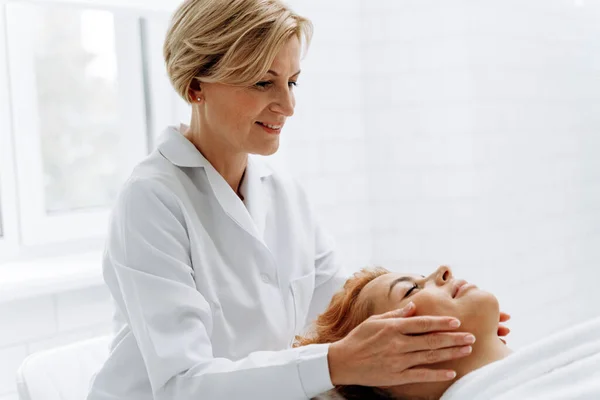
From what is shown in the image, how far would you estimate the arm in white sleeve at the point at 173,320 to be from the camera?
140 cm

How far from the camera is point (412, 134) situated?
2.90 metres

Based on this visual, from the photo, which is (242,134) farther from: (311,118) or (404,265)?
(404,265)

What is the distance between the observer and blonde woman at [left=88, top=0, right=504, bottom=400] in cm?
136

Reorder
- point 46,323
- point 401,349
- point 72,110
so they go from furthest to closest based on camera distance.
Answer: point 72,110
point 46,323
point 401,349

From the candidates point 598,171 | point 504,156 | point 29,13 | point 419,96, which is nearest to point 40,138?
point 29,13

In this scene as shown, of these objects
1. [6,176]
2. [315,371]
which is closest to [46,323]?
[6,176]

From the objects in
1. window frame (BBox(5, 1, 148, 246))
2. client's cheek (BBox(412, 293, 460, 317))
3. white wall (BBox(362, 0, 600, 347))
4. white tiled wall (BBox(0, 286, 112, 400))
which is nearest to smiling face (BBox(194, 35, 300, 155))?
client's cheek (BBox(412, 293, 460, 317))

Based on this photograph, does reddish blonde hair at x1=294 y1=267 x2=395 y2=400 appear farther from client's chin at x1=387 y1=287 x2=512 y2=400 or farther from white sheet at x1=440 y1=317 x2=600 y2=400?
white sheet at x1=440 y1=317 x2=600 y2=400

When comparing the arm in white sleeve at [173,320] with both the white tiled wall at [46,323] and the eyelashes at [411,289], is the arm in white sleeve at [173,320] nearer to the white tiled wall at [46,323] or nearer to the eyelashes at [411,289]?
the eyelashes at [411,289]

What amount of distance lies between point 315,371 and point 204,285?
36cm

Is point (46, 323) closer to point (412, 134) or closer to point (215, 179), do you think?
point (215, 179)

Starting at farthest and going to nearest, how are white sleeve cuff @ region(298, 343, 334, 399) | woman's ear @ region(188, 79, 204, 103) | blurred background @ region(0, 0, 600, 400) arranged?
blurred background @ region(0, 0, 600, 400) → woman's ear @ region(188, 79, 204, 103) → white sleeve cuff @ region(298, 343, 334, 399)

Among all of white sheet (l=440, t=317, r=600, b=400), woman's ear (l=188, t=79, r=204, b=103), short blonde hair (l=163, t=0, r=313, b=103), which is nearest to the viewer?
white sheet (l=440, t=317, r=600, b=400)

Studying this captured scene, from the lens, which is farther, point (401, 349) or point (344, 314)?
point (344, 314)
